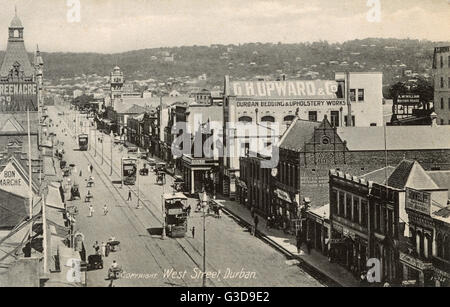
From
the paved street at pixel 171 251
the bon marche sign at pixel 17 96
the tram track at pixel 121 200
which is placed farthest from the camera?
the bon marche sign at pixel 17 96

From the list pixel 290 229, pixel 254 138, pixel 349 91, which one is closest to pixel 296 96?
pixel 349 91

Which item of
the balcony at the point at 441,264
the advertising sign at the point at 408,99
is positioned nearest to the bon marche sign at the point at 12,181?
the balcony at the point at 441,264

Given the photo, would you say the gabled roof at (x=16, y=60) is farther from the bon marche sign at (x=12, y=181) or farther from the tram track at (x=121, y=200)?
the bon marche sign at (x=12, y=181)

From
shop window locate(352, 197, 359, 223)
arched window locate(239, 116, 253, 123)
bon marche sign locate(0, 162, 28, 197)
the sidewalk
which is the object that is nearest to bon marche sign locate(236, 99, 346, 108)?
arched window locate(239, 116, 253, 123)

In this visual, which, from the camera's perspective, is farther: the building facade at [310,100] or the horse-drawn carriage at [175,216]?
the building facade at [310,100]

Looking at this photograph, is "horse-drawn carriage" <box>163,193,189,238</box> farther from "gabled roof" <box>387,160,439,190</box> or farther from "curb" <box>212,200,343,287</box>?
"gabled roof" <box>387,160,439,190</box>
